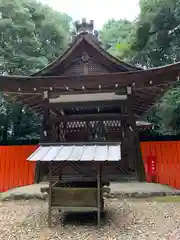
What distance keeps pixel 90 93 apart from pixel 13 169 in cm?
421

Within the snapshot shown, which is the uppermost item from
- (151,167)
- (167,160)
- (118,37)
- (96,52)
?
(118,37)

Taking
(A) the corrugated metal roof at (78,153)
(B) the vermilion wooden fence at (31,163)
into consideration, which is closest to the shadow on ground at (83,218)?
(A) the corrugated metal roof at (78,153)

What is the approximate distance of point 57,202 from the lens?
446 centimetres

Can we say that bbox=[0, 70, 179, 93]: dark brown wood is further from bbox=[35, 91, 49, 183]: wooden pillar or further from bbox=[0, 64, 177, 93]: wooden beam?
bbox=[35, 91, 49, 183]: wooden pillar

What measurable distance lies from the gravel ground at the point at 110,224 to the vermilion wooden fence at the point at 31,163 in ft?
9.81

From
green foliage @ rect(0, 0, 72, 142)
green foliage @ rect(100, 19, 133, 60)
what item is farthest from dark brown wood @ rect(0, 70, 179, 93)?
green foliage @ rect(100, 19, 133, 60)

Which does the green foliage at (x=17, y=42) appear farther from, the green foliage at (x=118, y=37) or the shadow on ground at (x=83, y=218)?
→ the shadow on ground at (x=83, y=218)

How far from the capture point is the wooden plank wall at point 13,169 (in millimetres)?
9148

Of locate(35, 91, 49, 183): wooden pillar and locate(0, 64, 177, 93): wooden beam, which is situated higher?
locate(0, 64, 177, 93): wooden beam

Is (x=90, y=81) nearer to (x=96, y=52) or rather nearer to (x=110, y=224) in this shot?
(x=96, y=52)

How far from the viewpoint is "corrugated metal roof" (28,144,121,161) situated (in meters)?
4.14

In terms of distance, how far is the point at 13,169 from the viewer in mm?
9188

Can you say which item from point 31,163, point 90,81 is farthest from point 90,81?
point 31,163

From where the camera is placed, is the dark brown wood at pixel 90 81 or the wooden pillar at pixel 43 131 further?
the wooden pillar at pixel 43 131
